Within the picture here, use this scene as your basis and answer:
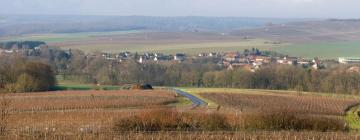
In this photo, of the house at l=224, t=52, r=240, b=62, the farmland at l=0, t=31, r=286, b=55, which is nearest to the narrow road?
the house at l=224, t=52, r=240, b=62

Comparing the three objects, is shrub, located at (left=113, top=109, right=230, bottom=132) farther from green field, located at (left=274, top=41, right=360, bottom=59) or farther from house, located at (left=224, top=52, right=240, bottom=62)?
green field, located at (left=274, top=41, right=360, bottom=59)

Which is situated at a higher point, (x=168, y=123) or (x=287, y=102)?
(x=168, y=123)

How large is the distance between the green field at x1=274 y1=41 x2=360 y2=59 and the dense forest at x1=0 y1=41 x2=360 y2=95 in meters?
43.5

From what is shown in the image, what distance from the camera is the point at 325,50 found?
13912cm

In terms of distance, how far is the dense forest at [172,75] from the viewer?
61.5 metres

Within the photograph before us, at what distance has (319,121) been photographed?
29250mm

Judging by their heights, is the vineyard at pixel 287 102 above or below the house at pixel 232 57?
above

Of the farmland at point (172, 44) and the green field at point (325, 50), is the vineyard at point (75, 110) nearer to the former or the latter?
the green field at point (325, 50)

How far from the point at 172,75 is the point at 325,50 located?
228 ft

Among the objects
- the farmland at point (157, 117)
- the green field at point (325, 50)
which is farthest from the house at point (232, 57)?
the farmland at point (157, 117)

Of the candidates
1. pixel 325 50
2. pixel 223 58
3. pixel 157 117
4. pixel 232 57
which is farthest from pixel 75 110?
pixel 325 50

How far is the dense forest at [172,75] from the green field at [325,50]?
43523 mm

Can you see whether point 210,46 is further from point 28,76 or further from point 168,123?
point 168,123

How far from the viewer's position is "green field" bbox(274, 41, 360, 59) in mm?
126625
